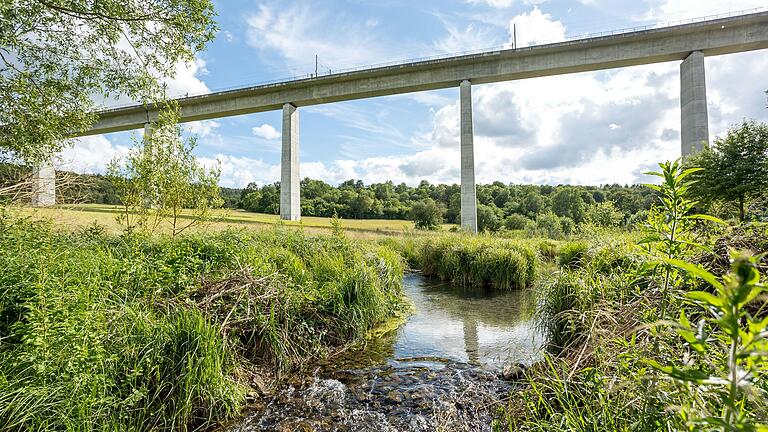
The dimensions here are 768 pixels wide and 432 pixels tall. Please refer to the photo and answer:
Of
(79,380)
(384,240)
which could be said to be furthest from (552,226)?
(79,380)

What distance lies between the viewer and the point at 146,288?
16.1 ft

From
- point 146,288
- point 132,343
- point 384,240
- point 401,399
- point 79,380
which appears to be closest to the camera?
point 79,380

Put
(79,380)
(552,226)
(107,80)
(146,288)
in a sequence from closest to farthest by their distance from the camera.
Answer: (79,380), (146,288), (107,80), (552,226)

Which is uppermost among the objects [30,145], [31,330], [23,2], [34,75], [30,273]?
[23,2]

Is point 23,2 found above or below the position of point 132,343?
above

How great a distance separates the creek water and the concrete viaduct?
1859cm

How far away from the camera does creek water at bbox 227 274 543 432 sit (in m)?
4.04

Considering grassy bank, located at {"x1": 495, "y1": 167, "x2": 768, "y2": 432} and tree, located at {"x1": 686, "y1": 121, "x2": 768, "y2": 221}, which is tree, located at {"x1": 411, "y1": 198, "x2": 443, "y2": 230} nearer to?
tree, located at {"x1": 686, "y1": 121, "x2": 768, "y2": 221}

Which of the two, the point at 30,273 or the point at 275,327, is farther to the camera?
the point at 275,327

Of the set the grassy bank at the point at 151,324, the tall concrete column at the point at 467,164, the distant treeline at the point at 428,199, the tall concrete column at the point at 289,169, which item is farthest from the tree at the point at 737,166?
the distant treeline at the point at 428,199

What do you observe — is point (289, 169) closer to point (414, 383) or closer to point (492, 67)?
point (492, 67)

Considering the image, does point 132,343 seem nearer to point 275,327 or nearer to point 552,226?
point 275,327

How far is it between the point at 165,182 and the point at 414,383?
7.16 m

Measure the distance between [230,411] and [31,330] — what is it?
79.8 inches
